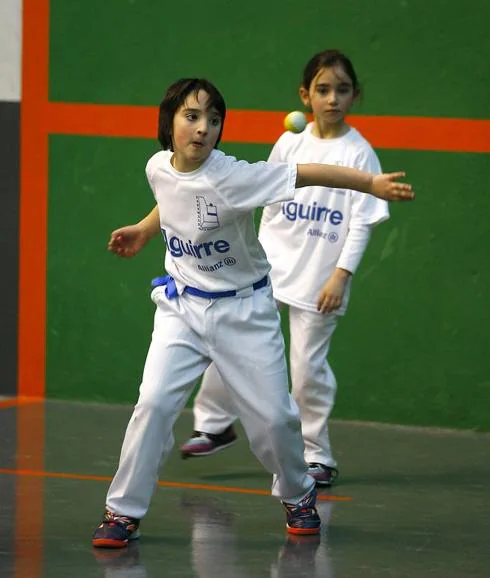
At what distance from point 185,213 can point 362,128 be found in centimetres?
231

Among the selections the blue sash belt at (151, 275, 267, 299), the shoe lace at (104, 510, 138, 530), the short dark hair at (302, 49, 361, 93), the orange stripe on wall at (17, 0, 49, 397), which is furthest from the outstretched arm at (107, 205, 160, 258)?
the orange stripe on wall at (17, 0, 49, 397)

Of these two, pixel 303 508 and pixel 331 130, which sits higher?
pixel 331 130

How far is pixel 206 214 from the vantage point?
4316 millimetres

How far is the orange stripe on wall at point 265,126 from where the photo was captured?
6.34m

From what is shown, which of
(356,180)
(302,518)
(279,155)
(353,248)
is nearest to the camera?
(356,180)

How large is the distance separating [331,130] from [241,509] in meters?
1.57

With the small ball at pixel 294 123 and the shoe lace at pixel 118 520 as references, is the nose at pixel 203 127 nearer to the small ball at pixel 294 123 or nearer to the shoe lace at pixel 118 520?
the small ball at pixel 294 123

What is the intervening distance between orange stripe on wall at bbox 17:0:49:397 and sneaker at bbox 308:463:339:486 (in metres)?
2.15

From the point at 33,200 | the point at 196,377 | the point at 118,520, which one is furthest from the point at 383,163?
the point at 118,520

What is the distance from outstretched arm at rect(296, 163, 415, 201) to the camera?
13.1 feet

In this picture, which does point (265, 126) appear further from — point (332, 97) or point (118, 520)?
point (118, 520)

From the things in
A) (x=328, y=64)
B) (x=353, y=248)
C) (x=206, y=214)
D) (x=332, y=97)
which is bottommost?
(x=353, y=248)

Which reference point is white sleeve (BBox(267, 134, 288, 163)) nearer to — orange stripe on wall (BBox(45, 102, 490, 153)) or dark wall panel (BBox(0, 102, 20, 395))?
orange stripe on wall (BBox(45, 102, 490, 153))

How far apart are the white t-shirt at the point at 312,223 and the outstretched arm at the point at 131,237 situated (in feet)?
3.00
